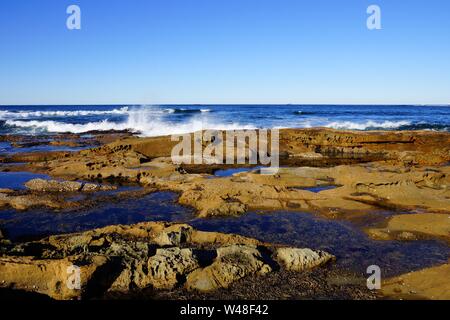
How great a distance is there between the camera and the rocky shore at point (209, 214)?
510 centimetres

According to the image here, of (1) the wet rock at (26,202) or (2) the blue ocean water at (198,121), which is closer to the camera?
(1) the wet rock at (26,202)

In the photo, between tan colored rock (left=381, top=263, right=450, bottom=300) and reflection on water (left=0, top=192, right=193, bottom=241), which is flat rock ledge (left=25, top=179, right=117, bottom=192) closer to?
reflection on water (left=0, top=192, right=193, bottom=241)

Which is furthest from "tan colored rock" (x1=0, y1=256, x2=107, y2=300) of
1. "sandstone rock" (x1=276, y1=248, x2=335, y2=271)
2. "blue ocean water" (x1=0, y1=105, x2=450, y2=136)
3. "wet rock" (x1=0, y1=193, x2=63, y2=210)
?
"blue ocean water" (x1=0, y1=105, x2=450, y2=136)

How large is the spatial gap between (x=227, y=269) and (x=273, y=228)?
253 centimetres

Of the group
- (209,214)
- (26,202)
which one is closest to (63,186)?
(26,202)

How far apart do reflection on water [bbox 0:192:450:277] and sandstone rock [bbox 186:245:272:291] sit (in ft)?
4.37

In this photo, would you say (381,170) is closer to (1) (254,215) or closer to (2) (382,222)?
(2) (382,222)

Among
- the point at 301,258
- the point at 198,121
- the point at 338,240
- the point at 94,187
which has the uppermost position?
the point at 198,121

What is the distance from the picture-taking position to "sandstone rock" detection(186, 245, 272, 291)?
16.9 feet

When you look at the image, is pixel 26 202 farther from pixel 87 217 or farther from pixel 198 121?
pixel 198 121

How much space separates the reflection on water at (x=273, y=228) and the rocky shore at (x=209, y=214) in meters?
0.35

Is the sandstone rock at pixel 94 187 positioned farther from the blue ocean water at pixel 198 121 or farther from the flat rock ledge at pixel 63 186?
the blue ocean water at pixel 198 121

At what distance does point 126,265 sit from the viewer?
5312 mm

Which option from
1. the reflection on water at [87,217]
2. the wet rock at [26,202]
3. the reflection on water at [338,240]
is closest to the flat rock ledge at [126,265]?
the reflection on water at [338,240]
